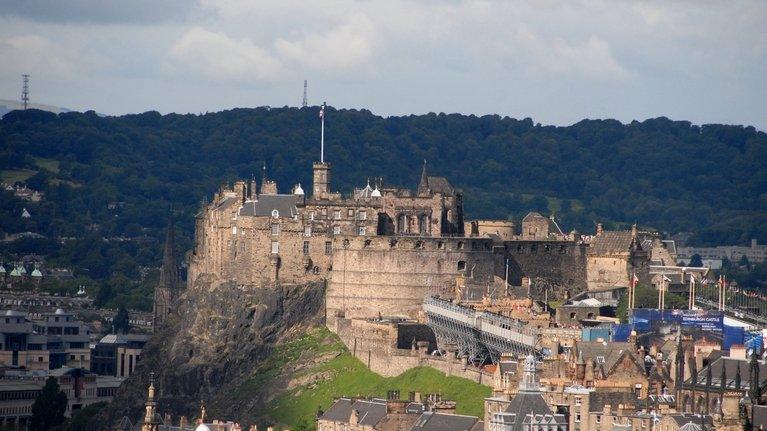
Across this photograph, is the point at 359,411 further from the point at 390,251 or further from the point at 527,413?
the point at 390,251

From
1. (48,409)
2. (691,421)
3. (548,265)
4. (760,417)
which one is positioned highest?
(548,265)

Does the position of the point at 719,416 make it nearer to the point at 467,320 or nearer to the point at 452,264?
the point at 467,320

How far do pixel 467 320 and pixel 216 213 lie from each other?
2829 cm

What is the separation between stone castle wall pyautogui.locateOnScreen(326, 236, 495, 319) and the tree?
41.1m

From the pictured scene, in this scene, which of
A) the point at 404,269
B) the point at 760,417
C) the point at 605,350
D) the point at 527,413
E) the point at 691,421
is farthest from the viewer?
the point at 404,269

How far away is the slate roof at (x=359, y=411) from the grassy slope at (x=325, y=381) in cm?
431

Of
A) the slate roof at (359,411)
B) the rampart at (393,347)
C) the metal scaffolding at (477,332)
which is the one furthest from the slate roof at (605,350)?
the rampart at (393,347)

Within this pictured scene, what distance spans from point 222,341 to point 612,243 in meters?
26.3

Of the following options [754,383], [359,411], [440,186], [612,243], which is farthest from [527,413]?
[440,186]

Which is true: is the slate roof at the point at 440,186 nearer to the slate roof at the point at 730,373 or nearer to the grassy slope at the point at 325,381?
the grassy slope at the point at 325,381

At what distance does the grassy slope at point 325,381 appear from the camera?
5295 inches

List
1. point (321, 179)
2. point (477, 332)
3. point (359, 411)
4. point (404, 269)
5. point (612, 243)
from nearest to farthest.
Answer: point (359, 411)
point (477, 332)
point (404, 269)
point (612, 243)
point (321, 179)

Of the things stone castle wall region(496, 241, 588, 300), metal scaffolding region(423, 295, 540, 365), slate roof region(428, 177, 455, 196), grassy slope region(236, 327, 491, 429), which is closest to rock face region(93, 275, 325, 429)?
grassy slope region(236, 327, 491, 429)

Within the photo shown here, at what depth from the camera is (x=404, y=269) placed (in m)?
152
